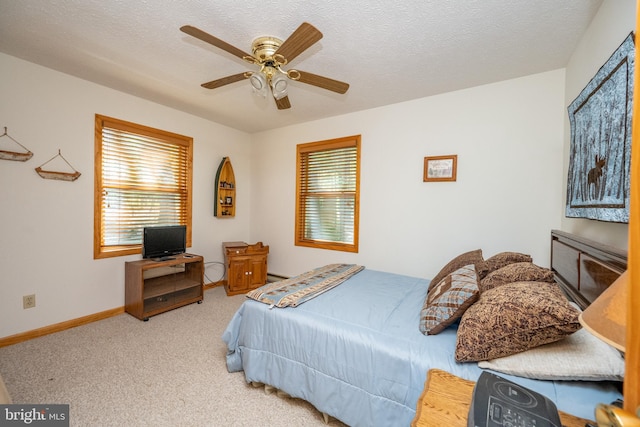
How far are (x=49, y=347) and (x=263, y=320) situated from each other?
2.15 metres

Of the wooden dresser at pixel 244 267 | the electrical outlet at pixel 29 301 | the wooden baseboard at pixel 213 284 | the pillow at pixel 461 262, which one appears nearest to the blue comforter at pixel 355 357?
the pillow at pixel 461 262

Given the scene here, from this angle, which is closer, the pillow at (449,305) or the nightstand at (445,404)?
the nightstand at (445,404)

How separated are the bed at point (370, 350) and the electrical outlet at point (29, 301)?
6.88 ft

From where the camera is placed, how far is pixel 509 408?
0.68 m

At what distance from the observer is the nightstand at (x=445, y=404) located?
2.61 ft

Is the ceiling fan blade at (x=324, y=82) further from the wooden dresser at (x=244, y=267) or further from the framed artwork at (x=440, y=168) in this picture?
the wooden dresser at (x=244, y=267)

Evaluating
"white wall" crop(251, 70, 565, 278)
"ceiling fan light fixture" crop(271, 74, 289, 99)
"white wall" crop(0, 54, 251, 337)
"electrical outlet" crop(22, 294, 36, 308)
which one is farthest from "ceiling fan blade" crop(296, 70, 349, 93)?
"electrical outlet" crop(22, 294, 36, 308)

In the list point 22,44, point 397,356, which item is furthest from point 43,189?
point 397,356

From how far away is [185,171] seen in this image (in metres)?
3.70

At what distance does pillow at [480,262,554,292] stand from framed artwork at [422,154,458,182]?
4.53 feet

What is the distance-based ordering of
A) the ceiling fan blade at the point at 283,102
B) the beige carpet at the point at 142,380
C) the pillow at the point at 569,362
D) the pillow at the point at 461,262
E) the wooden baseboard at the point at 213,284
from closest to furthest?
the pillow at the point at 569,362 < the beige carpet at the point at 142,380 < the pillow at the point at 461,262 < the ceiling fan blade at the point at 283,102 < the wooden baseboard at the point at 213,284

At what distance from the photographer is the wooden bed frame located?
42.4 inches

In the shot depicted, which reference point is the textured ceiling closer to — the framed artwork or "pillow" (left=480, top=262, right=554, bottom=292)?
the framed artwork

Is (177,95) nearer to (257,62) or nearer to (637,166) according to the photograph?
(257,62)
